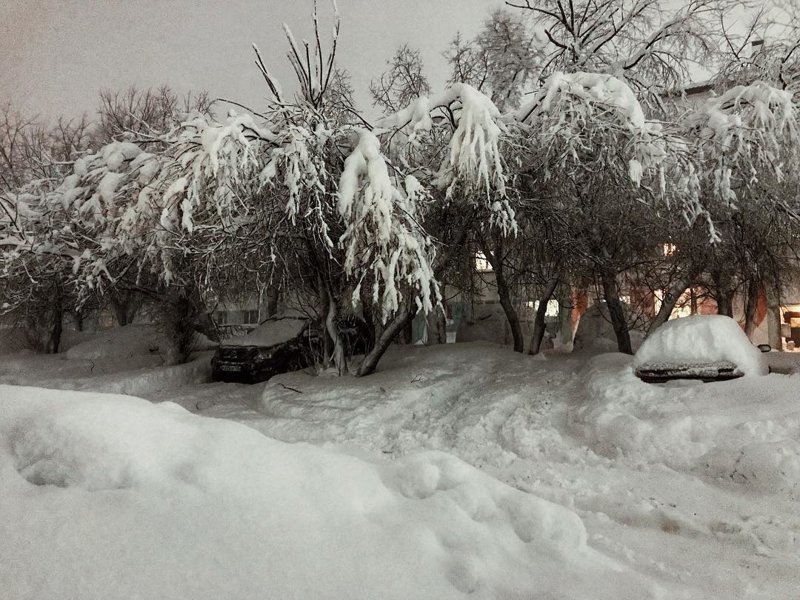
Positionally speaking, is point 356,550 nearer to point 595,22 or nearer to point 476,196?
point 476,196

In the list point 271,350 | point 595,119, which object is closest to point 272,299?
point 271,350

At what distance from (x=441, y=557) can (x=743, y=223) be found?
31.1ft

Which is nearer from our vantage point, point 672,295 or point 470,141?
point 470,141

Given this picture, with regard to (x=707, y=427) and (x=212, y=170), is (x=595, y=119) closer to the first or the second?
(x=707, y=427)

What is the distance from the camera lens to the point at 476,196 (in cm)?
788

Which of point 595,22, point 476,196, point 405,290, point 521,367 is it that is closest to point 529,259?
point 521,367

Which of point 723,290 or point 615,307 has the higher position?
point 723,290

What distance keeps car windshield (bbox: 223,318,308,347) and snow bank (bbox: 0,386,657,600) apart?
8997 mm

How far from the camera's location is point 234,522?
7.70ft

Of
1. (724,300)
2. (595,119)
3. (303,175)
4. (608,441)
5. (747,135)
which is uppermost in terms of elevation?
(595,119)

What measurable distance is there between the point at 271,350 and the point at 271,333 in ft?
1.79

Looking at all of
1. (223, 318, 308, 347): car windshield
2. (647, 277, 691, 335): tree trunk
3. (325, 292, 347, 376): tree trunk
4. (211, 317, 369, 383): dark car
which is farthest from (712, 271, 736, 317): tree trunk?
(223, 318, 308, 347): car windshield

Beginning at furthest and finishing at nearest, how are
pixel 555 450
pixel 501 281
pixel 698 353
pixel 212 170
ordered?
pixel 501 281 → pixel 212 170 → pixel 698 353 → pixel 555 450

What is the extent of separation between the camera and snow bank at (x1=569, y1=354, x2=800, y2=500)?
14.8ft
